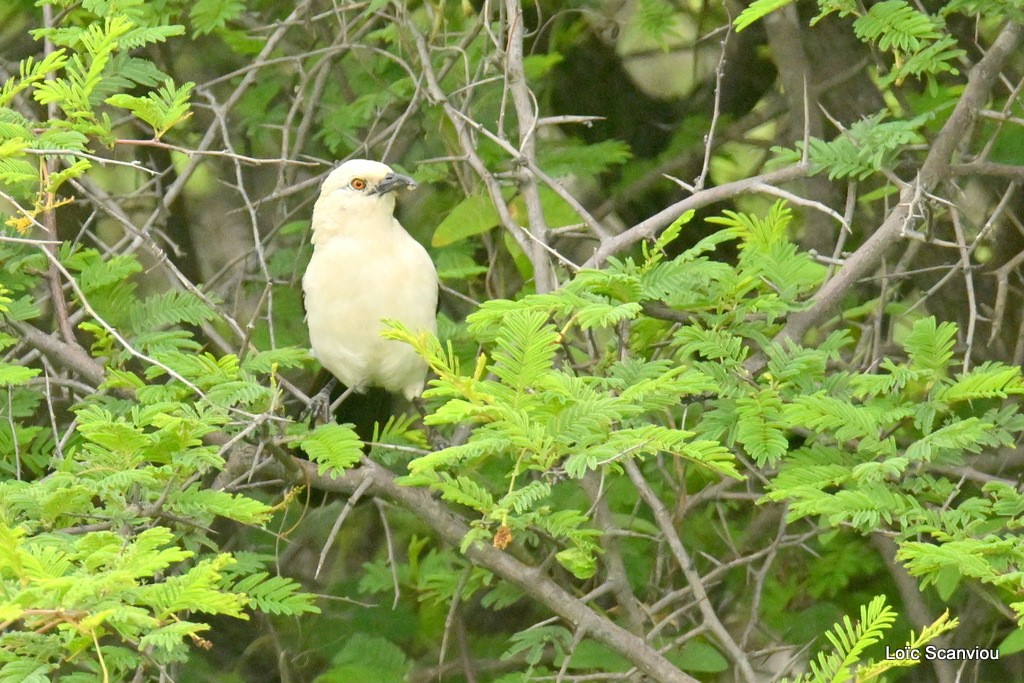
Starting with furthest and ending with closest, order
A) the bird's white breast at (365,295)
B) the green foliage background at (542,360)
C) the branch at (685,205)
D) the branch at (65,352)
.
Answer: the bird's white breast at (365,295)
the branch at (65,352)
the branch at (685,205)
the green foliage background at (542,360)

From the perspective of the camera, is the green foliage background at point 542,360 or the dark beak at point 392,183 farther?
the dark beak at point 392,183

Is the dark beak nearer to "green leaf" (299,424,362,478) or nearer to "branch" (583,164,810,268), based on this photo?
"branch" (583,164,810,268)

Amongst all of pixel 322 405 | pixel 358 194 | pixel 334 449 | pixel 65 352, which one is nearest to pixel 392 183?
pixel 358 194

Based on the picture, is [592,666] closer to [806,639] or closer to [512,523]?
[512,523]

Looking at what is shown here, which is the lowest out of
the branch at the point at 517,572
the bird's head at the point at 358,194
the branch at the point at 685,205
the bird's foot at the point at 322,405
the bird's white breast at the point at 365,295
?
the bird's foot at the point at 322,405

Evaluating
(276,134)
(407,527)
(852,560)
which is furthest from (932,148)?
(276,134)

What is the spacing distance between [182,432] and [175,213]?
11.0 ft

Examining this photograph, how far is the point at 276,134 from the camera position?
5734mm

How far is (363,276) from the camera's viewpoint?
443cm

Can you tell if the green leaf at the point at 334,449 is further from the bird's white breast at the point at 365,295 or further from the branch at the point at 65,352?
the bird's white breast at the point at 365,295

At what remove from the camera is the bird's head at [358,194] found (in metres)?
4.52

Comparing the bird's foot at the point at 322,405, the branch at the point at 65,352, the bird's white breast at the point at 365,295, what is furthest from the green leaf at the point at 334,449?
the bird's foot at the point at 322,405

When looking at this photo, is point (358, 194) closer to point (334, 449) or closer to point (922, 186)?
point (334, 449)

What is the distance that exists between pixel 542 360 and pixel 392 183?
2014 mm
